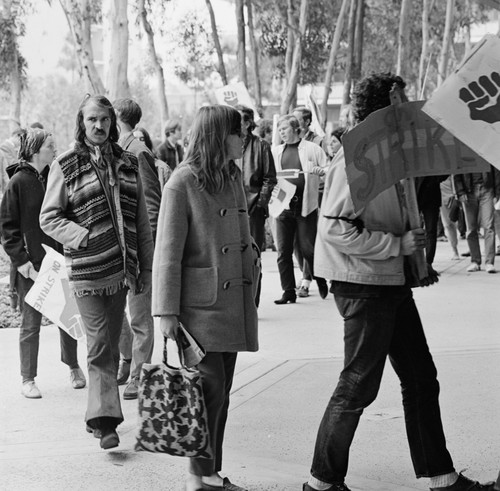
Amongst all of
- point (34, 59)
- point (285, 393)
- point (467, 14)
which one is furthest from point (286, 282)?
point (34, 59)

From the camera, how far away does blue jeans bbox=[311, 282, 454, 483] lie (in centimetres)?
455

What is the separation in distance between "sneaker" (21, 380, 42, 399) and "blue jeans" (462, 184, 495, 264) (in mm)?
7669

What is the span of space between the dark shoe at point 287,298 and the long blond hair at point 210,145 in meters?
6.09

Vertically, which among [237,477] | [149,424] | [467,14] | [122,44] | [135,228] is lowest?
[237,477]

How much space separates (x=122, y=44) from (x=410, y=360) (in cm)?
1186

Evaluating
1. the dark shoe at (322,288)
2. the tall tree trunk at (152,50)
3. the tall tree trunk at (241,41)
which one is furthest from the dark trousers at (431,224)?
the tall tree trunk at (241,41)

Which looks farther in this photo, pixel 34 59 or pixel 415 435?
pixel 34 59

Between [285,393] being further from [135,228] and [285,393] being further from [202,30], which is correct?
[202,30]

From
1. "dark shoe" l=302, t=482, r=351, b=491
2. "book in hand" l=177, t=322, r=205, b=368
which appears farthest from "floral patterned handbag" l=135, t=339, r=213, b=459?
"dark shoe" l=302, t=482, r=351, b=491

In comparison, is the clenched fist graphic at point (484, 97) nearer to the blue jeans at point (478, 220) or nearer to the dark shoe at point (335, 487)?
the dark shoe at point (335, 487)

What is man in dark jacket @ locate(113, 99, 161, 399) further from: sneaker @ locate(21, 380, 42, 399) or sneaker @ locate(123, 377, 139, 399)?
sneaker @ locate(21, 380, 42, 399)

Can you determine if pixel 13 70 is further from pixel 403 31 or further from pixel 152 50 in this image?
pixel 403 31

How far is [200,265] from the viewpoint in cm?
481

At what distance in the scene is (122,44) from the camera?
623 inches
